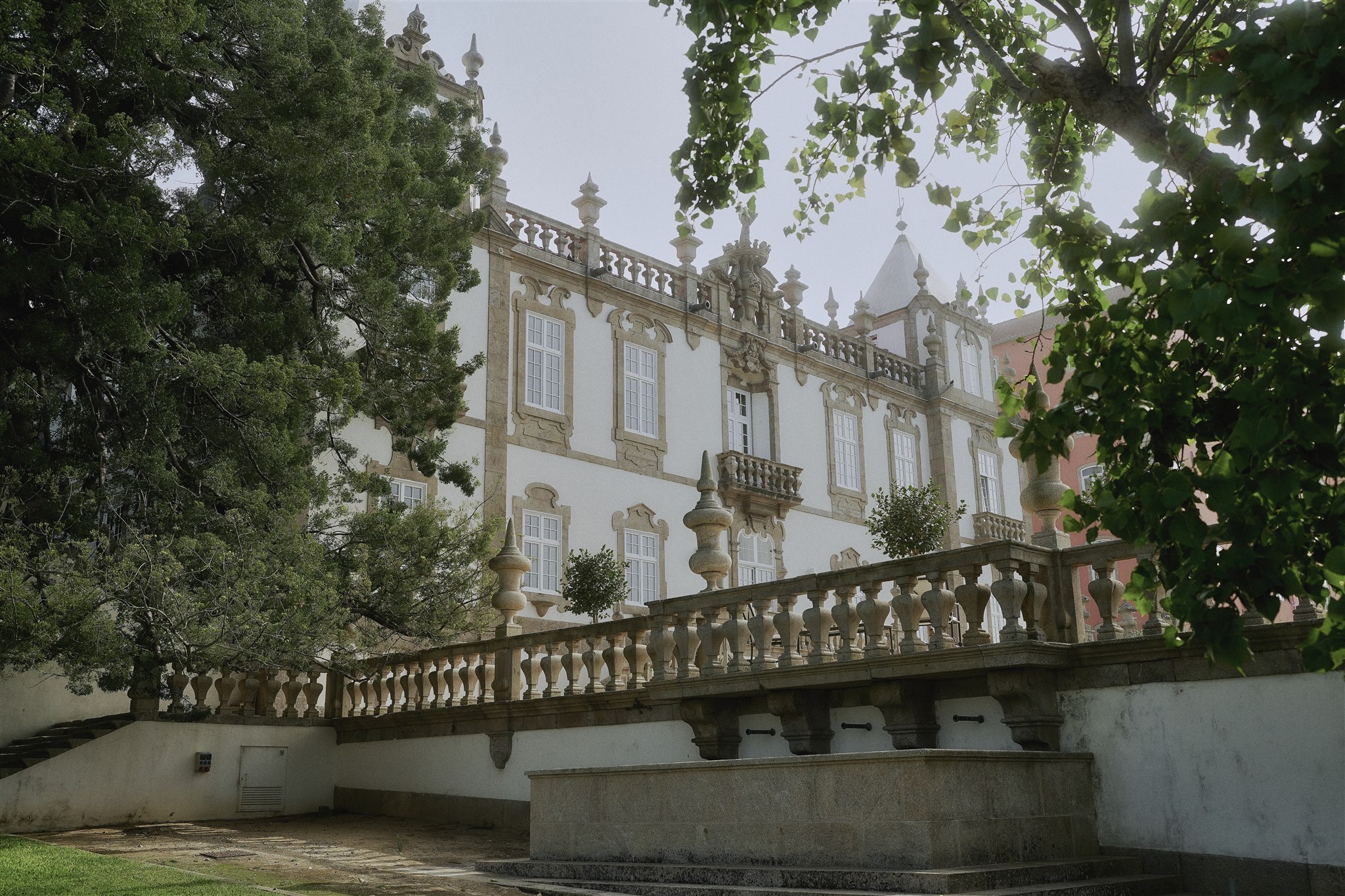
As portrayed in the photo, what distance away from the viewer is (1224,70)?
15.6ft

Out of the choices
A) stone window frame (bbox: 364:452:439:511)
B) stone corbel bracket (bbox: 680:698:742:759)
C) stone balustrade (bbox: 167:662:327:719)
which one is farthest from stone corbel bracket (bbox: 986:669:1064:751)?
stone window frame (bbox: 364:452:439:511)

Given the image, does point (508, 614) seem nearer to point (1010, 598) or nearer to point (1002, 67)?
point (1010, 598)

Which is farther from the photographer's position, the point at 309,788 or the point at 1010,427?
the point at 309,788

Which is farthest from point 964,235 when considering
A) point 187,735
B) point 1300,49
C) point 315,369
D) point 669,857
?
point 187,735

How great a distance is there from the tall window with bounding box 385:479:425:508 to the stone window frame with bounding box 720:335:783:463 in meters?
7.83

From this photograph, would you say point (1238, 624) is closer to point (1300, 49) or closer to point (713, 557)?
point (1300, 49)

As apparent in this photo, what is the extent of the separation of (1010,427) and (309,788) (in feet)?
43.0

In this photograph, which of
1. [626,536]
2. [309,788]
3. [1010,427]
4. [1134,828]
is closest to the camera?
[1010,427]

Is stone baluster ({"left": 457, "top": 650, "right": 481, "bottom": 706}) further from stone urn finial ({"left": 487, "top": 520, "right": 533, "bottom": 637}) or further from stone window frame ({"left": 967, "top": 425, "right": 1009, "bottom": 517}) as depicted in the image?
stone window frame ({"left": 967, "top": 425, "right": 1009, "bottom": 517})

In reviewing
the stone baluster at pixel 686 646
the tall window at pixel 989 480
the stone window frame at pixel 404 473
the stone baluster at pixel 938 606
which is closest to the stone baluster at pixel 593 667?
the stone baluster at pixel 686 646

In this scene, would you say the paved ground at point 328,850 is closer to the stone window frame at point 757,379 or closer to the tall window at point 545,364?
the tall window at point 545,364

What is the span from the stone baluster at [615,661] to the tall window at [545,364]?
30.8ft

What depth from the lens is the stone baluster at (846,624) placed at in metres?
9.92

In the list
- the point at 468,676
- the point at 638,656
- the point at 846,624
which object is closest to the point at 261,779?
the point at 468,676
